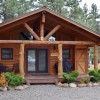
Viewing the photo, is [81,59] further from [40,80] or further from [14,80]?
[14,80]

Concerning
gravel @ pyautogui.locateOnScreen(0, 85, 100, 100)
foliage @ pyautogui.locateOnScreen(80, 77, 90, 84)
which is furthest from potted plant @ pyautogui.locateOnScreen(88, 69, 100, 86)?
gravel @ pyautogui.locateOnScreen(0, 85, 100, 100)

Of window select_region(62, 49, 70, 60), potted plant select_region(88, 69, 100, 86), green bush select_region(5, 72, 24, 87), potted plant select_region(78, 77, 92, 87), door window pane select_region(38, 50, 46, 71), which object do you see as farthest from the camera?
window select_region(62, 49, 70, 60)

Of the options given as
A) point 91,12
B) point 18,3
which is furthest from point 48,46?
point 91,12

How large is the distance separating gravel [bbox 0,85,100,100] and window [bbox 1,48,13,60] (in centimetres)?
498

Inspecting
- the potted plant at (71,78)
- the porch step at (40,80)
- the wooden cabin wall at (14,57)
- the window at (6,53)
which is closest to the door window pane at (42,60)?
the wooden cabin wall at (14,57)

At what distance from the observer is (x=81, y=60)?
821 inches

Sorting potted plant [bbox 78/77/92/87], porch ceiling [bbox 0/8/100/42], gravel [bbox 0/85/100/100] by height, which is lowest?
gravel [bbox 0/85/100/100]

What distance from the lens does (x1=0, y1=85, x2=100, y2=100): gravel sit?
41.2 feet

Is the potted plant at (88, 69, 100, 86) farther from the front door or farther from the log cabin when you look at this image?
the front door

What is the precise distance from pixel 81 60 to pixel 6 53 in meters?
5.51

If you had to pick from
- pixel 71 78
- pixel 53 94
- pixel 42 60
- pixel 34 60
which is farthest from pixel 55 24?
pixel 53 94

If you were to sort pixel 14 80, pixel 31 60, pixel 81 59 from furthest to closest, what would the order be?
pixel 81 59 < pixel 31 60 < pixel 14 80

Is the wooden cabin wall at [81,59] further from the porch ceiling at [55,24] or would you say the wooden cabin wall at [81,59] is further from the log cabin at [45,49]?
the porch ceiling at [55,24]

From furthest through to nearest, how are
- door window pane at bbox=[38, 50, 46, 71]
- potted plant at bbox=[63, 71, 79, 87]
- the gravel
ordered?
door window pane at bbox=[38, 50, 46, 71] < potted plant at bbox=[63, 71, 79, 87] < the gravel
